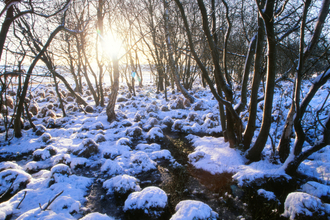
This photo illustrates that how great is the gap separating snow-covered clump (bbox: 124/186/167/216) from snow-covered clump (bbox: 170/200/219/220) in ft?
1.15

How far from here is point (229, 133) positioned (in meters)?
4.43

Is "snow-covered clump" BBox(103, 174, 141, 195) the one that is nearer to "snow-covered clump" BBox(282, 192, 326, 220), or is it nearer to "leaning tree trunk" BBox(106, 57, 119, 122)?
"snow-covered clump" BBox(282, 192, 326, 220)

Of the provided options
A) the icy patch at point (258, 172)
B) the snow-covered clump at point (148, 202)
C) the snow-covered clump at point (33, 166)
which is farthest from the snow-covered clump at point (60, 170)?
the icy patch at point (258, 172)

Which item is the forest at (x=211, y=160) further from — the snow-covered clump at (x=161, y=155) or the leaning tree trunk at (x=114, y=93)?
the leaning tree trunk at (x=114, y=93)

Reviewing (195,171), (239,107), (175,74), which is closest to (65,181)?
(195,171)

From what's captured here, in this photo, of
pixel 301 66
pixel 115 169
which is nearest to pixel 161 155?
pixel 115 169

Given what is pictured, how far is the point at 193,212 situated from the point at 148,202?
2.63ft

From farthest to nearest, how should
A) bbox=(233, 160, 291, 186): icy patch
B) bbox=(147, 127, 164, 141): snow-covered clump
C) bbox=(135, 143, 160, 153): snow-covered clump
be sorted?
bbox=(147, 127, 164, 141): snow-covered clump
bbox=(135, 143, 160, 153): snow-covered clump
bbox=(233, 160, 291, 186): icy patch

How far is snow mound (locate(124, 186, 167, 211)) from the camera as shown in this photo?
292 centimetres

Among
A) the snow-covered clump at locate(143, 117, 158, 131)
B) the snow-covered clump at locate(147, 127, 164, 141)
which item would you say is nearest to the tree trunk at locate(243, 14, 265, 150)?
the snow-covered clump at locate(147, 127, 164, 141)

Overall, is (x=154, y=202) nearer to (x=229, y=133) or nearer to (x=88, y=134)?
(x=229, y=133)

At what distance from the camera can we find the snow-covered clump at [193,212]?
254 centimetres

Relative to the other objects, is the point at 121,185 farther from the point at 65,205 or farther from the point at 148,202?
the point at 65,205

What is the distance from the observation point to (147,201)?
117 inches
